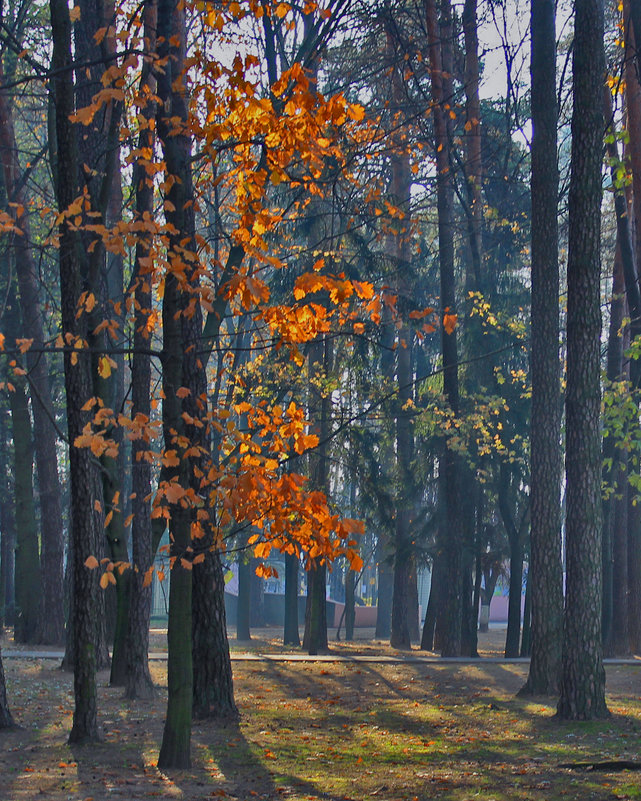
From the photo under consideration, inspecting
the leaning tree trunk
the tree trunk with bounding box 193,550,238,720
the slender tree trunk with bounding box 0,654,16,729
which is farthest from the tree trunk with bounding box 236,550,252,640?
the slender tree trunk with bounding box 0,654,16,729

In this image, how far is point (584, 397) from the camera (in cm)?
1062

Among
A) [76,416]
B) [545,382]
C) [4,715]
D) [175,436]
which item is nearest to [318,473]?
[545,382]

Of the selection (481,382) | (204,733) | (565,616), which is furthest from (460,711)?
(481,382)

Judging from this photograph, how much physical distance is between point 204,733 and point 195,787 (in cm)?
247

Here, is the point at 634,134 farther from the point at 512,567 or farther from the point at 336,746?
the point at 336,746

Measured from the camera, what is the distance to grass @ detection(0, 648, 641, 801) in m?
6.86

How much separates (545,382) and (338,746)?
18.9 ft

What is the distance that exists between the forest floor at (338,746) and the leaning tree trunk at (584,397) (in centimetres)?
59

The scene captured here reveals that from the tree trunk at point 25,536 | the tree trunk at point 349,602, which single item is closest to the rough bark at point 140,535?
the tree trunk at point 25,536

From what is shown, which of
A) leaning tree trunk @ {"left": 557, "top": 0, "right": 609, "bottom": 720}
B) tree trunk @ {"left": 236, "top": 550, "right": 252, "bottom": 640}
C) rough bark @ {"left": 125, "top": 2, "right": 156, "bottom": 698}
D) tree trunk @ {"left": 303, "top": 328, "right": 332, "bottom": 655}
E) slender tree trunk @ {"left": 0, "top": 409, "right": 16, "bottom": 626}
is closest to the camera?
leaning tree trunk @ {"left": 557, "top": 0, "right": 609, "bottom": 720}

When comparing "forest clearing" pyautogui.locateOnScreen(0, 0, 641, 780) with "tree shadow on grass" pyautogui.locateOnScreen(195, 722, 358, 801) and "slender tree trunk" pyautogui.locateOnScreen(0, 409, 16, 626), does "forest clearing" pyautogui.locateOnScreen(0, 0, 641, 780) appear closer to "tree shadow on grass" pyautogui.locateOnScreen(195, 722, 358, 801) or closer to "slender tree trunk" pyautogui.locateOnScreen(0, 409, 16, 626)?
"tree shadow on grass" pyautogui.locateOnScreen(195, 722, 358, 801)

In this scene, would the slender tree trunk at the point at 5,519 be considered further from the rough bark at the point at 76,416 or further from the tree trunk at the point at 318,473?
the rough bark at the point at 76,416

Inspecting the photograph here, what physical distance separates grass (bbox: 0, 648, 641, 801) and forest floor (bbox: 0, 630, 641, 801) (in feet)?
0.05

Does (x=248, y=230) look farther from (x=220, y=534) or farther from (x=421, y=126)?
(x=421, y=126)
